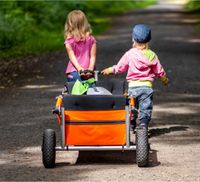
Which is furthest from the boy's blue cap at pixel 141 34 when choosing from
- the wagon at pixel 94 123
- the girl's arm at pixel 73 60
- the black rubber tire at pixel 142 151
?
the black rubber tire at pixel 142 151

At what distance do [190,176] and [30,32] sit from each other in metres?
18.7

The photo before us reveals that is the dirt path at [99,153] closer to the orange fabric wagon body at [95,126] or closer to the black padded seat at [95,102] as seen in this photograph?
the orange fabric wagon body at [95,126]

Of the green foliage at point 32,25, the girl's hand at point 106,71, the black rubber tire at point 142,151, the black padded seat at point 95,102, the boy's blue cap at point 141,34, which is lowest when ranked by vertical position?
the green foliage at point 32,25

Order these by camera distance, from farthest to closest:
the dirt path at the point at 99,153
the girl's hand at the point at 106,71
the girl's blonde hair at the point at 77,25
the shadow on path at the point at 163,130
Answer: the shadow on path at the point at 163,130 → the girl's blonde hair at the point at 77,25 → the girl's hand at the point at 106,71 → the dirt path at the point at 99,153

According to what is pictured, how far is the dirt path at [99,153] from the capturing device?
7.30 meters

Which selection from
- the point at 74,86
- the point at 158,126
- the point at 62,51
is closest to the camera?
the point at 74,86

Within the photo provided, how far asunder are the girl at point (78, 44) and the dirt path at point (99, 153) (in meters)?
1.04

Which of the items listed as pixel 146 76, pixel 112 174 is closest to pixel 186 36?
pixel 146 76

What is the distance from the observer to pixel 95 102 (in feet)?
25.2

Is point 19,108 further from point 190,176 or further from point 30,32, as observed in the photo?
point 30,32

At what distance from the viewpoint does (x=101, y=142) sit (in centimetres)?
773

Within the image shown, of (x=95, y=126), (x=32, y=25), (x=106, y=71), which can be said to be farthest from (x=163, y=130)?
(x=32, y=25)

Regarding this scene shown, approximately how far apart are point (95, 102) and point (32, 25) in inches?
754

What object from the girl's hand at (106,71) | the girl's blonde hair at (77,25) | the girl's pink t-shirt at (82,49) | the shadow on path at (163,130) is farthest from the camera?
the shadow on path at (163,130)
